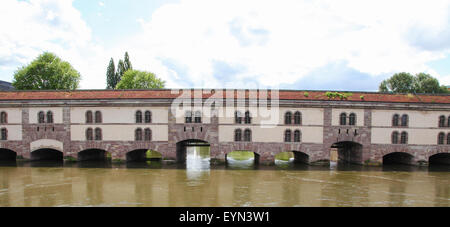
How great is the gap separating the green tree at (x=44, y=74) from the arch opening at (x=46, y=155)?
1696 cm

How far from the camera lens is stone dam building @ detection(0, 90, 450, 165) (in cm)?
2473

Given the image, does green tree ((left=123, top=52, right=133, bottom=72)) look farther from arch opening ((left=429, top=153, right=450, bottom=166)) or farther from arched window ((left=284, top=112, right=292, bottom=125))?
arch opening ((left=429, top=153, right=450, bottom=166))

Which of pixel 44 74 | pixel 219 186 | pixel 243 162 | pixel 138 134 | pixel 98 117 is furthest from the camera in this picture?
pixel 44 74

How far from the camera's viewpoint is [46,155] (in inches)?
1120

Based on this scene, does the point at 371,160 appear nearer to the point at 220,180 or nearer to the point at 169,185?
the point at 220,180

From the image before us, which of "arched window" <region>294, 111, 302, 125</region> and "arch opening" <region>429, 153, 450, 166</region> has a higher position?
"arched window" <region>294, 111, 302, 125</region>

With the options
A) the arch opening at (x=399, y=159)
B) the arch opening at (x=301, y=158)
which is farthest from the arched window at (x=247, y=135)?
the arch opening at (x=399, y=159)

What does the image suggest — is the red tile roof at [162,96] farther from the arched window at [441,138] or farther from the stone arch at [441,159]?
Result: the stone arch at [441,159]

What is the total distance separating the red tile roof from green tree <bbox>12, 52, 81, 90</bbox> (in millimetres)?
14889

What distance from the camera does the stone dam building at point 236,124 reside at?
24734mm

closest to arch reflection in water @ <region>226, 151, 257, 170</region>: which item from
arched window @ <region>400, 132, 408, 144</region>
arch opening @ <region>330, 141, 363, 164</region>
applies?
arch opening @ <region>330, 141, 363, 164</region>

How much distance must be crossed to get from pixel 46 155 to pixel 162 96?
663 inches

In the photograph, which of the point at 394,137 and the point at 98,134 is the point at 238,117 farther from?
the point at 394,137

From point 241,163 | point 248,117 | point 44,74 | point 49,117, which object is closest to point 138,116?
point 49,117
